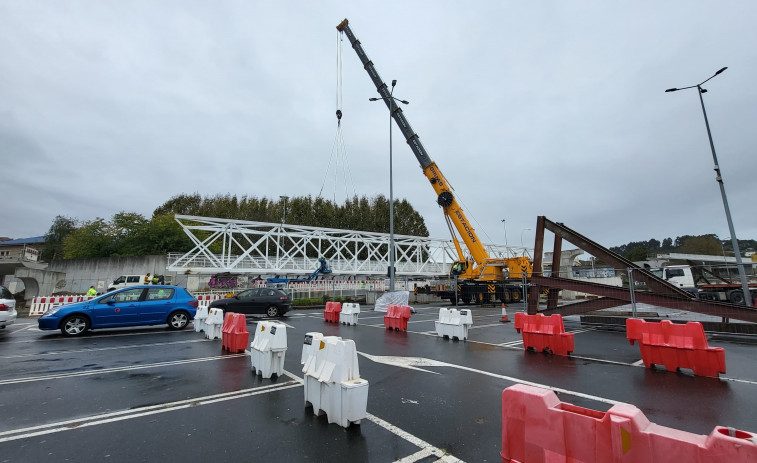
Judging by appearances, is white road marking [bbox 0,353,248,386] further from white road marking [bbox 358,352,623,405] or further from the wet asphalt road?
white road marking [bbox 358,352,623,405]

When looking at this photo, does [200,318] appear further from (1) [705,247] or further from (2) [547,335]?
(1) [705,247]

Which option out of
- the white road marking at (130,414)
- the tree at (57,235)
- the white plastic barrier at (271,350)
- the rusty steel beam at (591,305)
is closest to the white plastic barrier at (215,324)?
the white plastic barrier at (271,350)

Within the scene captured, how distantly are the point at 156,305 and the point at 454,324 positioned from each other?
9603 millimetres

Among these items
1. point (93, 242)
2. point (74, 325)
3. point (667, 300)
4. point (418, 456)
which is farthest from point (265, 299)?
point (93, 242)

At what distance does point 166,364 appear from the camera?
6.94 meters

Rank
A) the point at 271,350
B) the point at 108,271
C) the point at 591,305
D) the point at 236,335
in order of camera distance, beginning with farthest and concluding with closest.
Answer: the point at 108,271 → the point at 591,305 → the point at 236,335 → the point at 271,350

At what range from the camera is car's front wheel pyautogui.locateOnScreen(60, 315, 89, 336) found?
34.1 ft

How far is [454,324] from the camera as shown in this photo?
9969 mm

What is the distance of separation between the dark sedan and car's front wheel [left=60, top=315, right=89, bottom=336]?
4865 mm

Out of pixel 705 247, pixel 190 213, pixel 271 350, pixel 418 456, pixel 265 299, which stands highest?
pixel 190 213

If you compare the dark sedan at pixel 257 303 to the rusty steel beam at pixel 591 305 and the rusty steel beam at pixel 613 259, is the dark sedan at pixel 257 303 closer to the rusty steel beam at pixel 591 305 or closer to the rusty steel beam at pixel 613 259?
the rusty steel beam at pixel 591 305

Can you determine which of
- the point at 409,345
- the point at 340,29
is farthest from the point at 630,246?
the point at 409,345

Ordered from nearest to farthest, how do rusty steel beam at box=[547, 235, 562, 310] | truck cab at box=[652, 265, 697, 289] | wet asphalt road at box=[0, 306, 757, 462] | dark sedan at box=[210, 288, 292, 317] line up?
wet asphalt road at box=[0, 306, 757, 462], rusty steel beam at box=[547, 235, 562, 310], dark sedan at box=[210, 288, 292, 317], truck cab at box=[652, 265, 697, 289]

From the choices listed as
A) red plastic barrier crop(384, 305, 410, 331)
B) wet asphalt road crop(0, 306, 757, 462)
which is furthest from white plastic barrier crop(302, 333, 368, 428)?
red plastic barrier crop(384, 305, 410, 331)
